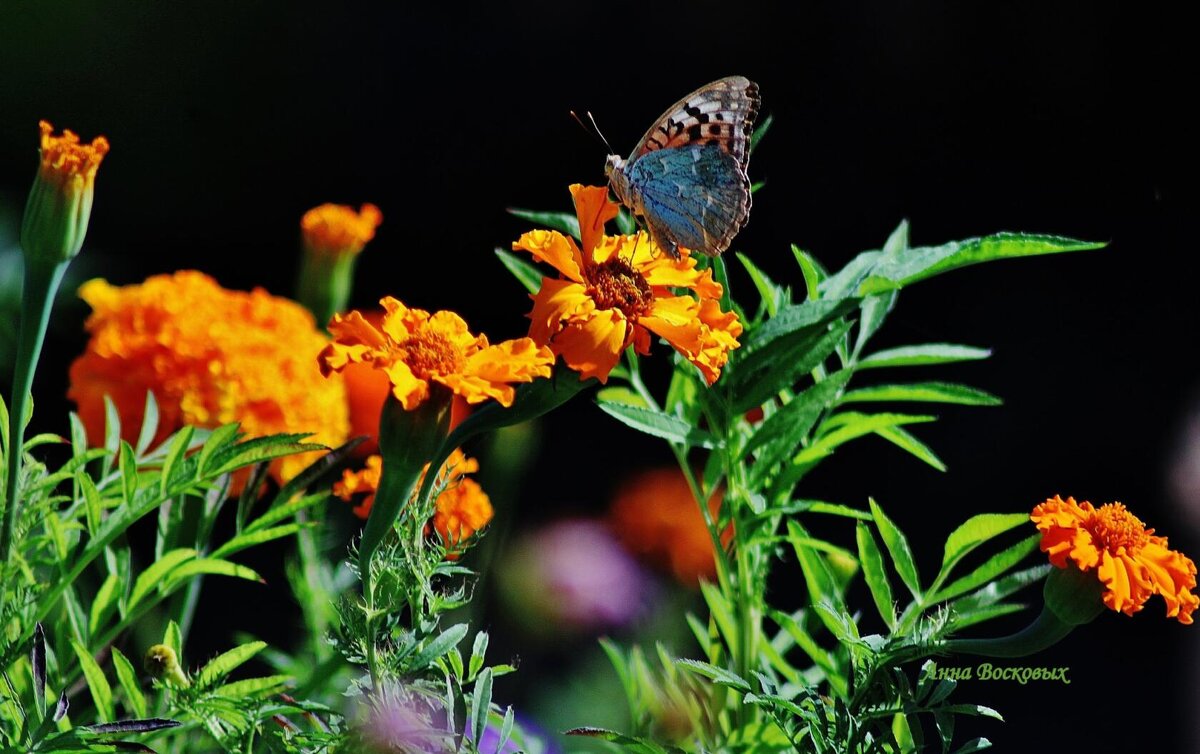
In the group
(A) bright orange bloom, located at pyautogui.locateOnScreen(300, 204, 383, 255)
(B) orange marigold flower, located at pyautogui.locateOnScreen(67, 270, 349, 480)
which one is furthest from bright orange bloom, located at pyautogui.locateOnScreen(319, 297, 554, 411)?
(A) bright orange bloom, located at pyautogui.locateOnScreen(300, 204, 383, 255)

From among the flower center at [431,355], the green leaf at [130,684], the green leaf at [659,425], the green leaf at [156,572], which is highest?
the flower center at [431,355]

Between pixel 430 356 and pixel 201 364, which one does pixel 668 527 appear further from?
pixel 430 356

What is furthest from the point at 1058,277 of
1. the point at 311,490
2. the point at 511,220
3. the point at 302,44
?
the point at 311,490

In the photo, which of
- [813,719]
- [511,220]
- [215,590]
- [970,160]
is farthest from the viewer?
[970,160]

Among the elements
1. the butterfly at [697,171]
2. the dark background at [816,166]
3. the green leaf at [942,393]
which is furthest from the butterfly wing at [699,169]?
the dark background at [816,166]

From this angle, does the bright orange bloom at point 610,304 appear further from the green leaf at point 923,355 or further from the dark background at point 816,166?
the dark background at point 816,166

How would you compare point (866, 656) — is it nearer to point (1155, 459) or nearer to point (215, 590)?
point (215, 590)
